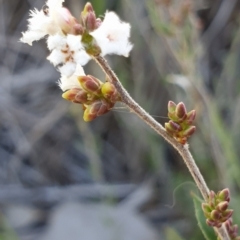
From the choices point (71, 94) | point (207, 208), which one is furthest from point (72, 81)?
point (207, 208)

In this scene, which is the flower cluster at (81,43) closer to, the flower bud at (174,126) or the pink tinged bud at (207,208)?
the flower bud at (174,126)

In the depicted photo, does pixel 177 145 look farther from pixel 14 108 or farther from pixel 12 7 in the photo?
pixel 12 7

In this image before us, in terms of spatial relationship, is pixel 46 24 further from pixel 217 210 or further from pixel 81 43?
pixel 217 210

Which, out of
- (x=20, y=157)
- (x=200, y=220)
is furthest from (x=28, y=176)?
(x=200, y=220)

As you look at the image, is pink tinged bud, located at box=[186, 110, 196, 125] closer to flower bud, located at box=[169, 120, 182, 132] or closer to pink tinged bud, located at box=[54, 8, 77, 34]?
flower bud, located at box=[169, 120, 182, 132]

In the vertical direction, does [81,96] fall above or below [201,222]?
above

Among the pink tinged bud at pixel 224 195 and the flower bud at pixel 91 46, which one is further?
the pink tinged bud at pixel 224 195

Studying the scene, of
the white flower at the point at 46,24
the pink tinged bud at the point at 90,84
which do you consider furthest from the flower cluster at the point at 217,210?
the white flower at the point at 46,24
